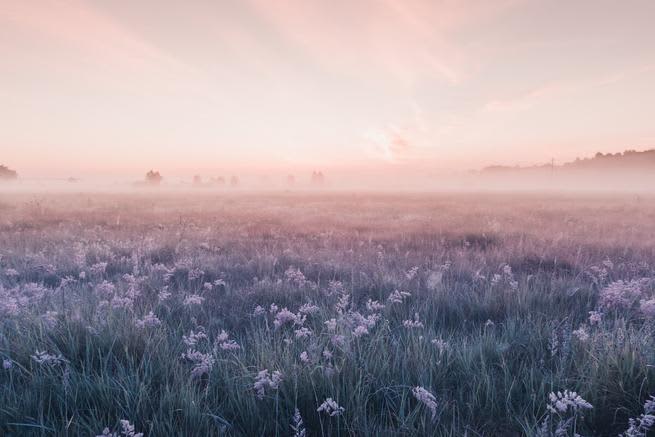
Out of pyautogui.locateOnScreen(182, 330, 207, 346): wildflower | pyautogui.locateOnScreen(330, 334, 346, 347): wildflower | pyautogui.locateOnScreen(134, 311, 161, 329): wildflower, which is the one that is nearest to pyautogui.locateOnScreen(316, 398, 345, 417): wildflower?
pyautogui.locateOnScreen(330, 334, 346, 347): wildflower

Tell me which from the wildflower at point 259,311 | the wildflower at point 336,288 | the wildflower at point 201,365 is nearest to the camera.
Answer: the wildflower at point 201,365

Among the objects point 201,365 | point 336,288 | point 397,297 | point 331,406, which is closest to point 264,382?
point 331,406

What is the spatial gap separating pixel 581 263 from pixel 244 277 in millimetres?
6151

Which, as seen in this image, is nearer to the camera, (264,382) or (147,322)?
(264,382)

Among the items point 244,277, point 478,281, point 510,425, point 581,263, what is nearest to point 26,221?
point 244,277

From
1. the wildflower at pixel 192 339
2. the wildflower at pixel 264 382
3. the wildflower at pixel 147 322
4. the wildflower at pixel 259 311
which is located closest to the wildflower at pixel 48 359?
the wildflower at pixel 147 322

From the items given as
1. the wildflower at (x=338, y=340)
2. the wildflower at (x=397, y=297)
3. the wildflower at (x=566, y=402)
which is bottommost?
the wildflower at (x=397, y=297)

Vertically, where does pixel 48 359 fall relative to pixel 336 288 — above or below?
above

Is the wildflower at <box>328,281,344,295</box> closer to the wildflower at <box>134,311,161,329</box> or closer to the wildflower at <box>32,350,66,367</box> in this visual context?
the wildflower at <box>134,311,161,329</box>

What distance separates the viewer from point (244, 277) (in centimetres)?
563

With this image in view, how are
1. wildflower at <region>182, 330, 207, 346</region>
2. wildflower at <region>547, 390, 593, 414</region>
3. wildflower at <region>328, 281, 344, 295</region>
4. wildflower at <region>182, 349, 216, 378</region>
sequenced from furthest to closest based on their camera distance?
1. wildflower at <region>328, 281, 344, 295</region>
2. wildflower at <region>182, 330, 207, 346</region>
3. wildflower at <region>182, 349, 216, 378</region>
4. wildflower at <region>547, 390, 593, 414</region>

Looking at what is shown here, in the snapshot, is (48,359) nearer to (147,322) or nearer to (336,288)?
(147,322)

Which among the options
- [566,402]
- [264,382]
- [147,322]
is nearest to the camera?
[566,402]

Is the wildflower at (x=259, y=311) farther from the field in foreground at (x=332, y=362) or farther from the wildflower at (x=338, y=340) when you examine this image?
the wildflower at (x=338, y=340)
